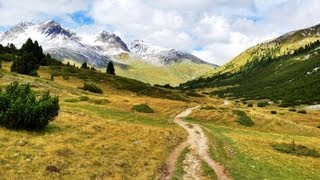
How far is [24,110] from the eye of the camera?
34.3 meters

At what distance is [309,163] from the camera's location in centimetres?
4022

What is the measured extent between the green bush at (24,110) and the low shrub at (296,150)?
2315 cm

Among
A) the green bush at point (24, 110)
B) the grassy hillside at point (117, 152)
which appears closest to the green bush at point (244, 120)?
the grassy hillside at point (117, 152)

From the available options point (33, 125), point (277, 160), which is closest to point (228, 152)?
point (277, 160)

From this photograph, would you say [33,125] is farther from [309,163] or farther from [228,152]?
[309,163]

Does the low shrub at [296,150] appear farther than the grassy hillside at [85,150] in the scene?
Yes

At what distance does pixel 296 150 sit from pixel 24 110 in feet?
90.6

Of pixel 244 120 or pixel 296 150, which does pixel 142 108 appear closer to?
pixel 244 120

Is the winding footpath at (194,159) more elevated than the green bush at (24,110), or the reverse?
the green bush at (24,110)

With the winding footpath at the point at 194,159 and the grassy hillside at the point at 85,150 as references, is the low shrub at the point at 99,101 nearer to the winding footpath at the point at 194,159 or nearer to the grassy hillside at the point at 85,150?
the grassy hillside at the point at 85,150

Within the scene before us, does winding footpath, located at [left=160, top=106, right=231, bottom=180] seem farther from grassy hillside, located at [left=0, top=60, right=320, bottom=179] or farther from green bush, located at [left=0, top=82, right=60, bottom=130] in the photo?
green bush, located at [left=0, top=82, right=60, bottom=130]

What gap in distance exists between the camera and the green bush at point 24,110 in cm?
3425

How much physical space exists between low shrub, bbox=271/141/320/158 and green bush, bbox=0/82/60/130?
23.1 metres

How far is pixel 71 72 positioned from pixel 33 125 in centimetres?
9043
